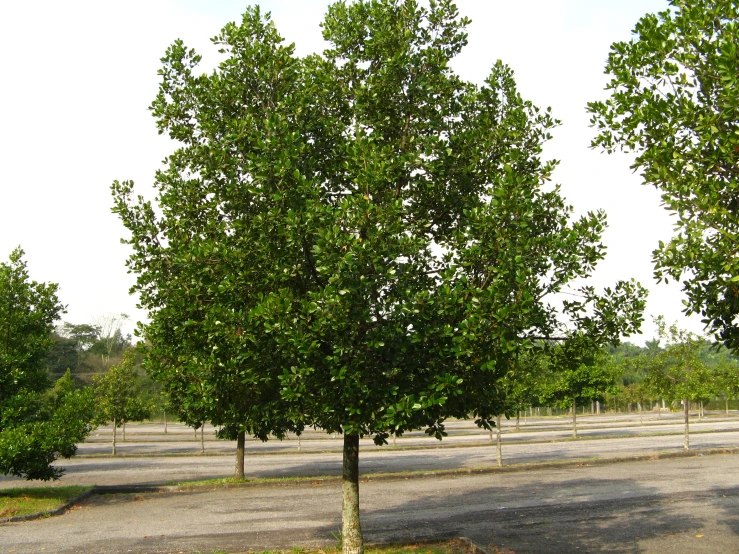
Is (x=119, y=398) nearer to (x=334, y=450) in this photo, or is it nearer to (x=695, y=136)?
(x=334, y=450)

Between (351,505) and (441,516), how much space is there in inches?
240

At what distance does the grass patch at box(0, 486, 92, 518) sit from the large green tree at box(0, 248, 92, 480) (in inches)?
29.1

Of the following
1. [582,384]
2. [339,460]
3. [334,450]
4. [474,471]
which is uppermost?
[582,384]

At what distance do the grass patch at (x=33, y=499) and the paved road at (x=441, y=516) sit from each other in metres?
0.82

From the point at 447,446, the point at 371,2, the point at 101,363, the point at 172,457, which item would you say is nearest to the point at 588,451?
the point at 447,446

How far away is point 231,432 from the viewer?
10.2m

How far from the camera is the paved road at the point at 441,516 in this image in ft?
40.2

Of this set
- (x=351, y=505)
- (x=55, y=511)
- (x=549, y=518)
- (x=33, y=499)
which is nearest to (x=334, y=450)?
(x=33, y=499)

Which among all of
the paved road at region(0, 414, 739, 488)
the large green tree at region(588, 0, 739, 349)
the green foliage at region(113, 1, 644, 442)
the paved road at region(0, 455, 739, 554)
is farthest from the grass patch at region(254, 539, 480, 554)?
the paved road at region(0, 414, 739, 488)

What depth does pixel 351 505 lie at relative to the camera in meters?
9.72

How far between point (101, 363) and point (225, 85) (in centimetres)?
9944

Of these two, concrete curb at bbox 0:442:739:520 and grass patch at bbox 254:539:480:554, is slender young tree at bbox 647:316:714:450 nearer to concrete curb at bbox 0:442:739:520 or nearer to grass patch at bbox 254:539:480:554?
concrete curb at bbox 0:442:739:520

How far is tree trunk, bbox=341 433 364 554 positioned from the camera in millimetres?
9633

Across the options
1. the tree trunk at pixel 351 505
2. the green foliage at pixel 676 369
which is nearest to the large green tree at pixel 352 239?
the tree trunk at pixel 351 505
